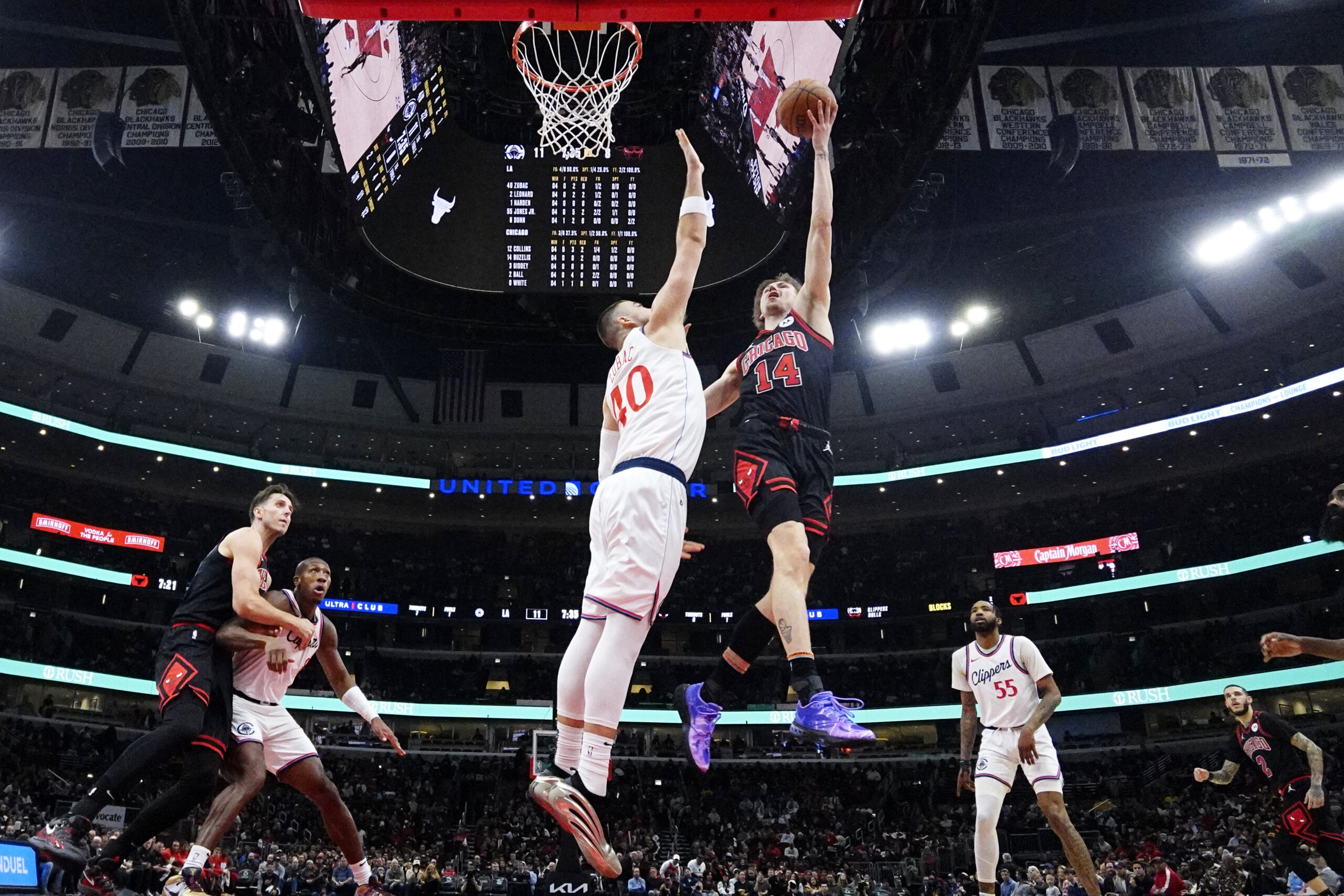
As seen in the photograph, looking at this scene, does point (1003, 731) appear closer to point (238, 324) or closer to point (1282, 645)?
point (1282, 645)

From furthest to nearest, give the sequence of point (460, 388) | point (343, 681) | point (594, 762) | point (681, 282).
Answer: point (460, 388) < point (343, 681) < point (681, 282) < point (594, 762)

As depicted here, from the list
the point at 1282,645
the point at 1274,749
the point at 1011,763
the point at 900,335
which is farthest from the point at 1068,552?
the point at 1282,645

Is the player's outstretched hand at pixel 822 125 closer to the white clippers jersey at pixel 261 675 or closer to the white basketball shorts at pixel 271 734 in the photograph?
the white clippers jersey at pixel 261 675

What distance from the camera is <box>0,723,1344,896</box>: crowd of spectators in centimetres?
1675

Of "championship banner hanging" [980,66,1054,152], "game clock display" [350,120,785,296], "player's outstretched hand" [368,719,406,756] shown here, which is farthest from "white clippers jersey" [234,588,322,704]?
"championship banner hanging" [980,66,1054,152]

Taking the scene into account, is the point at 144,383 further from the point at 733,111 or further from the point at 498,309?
the point at 733,111

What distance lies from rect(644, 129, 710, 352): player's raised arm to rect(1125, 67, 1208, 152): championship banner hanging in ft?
48.4

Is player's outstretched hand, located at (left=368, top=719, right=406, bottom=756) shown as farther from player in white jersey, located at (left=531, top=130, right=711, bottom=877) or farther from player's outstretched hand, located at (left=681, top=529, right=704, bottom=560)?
player's outstretched hand, located at (left=681, top=529, right=704, bottom=560)

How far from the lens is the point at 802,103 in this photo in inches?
195

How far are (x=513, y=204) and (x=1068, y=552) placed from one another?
21.4 m

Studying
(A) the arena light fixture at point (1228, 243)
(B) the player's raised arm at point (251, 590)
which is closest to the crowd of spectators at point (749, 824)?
(B) the player's raised arm at point (251, 590)

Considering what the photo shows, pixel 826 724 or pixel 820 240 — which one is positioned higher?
pixel 820 240

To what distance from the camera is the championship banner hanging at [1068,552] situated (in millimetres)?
29109

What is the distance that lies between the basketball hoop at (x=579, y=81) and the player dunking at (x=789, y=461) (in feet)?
16.7
